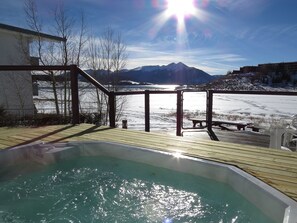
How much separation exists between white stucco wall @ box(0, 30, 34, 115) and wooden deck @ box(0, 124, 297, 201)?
6.73m

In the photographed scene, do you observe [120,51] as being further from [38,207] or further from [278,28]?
[38,207]

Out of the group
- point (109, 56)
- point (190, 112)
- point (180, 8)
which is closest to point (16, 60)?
point (109, 56)

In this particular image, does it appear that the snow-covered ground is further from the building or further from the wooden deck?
the wooden deck

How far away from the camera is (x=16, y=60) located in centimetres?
963

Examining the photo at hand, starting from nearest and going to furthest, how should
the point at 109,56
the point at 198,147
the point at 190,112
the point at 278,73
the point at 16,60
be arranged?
the point at 198,147
the point at 16,60
the point at 109,56
the point at 190,112
the point at 278,73

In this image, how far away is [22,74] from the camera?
9562mm

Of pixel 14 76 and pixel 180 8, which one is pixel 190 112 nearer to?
pixel 14 76

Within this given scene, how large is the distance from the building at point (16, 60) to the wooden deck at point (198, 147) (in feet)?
21.7

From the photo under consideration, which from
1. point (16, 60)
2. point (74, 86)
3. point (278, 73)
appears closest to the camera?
point (74, 86)

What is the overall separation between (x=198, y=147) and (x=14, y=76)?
9050mm

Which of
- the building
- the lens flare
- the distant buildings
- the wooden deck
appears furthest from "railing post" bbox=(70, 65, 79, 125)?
the distant buildings

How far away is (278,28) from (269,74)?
9278mm

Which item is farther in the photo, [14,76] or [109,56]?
[109,56]

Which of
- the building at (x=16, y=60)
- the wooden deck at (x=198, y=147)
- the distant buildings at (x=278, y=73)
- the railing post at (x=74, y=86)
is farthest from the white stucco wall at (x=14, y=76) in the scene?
the distant buildings at (x=278, y=73)
